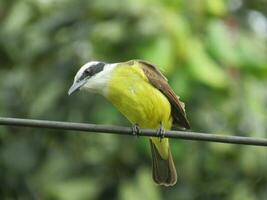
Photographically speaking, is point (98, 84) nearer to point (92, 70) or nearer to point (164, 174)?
point (92, 70)

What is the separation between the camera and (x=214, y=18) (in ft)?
20.7

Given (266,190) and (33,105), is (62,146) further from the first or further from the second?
(266,190)

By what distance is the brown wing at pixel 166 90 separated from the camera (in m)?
5.16

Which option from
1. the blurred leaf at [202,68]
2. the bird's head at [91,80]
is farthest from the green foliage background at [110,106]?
the bird's head at [91,80]

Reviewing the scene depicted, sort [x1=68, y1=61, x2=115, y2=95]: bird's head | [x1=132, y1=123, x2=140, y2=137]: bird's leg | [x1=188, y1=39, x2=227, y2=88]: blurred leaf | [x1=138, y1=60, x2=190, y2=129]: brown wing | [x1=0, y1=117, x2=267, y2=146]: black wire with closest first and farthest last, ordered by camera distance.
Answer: [x1=0, y1=117, x2=267, y2=146]: black wire < [x1=132, y1=123, x2=140, y2=137]: bird's leg < [x1=68, y1=61, x2=115, y2=95]: bird's head < [x1=138, y1=60, x2=190, y2=129]: brown wing < [x1=188, y1=39, x2=227, y2=88]: blurred leaf

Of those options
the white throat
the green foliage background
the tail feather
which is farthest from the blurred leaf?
the white throat

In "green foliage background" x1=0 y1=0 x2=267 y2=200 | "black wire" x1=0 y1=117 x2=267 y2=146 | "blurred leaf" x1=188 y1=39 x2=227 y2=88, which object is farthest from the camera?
"green foliage background" x1=0 y1=0 x2=267 y2=200

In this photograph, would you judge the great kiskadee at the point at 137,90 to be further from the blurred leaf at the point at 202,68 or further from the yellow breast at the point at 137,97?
the blurred leaf at the point at 202,68

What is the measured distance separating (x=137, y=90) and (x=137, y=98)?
5 centimetres

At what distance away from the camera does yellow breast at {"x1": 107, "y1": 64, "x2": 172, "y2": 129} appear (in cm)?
507

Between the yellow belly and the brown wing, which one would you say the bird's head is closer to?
the yellow belly

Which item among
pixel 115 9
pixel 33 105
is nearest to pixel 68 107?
pixel 33 105

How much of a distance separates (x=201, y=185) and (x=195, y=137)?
297 centimetres

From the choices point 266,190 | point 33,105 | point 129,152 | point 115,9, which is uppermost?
point 115,9
